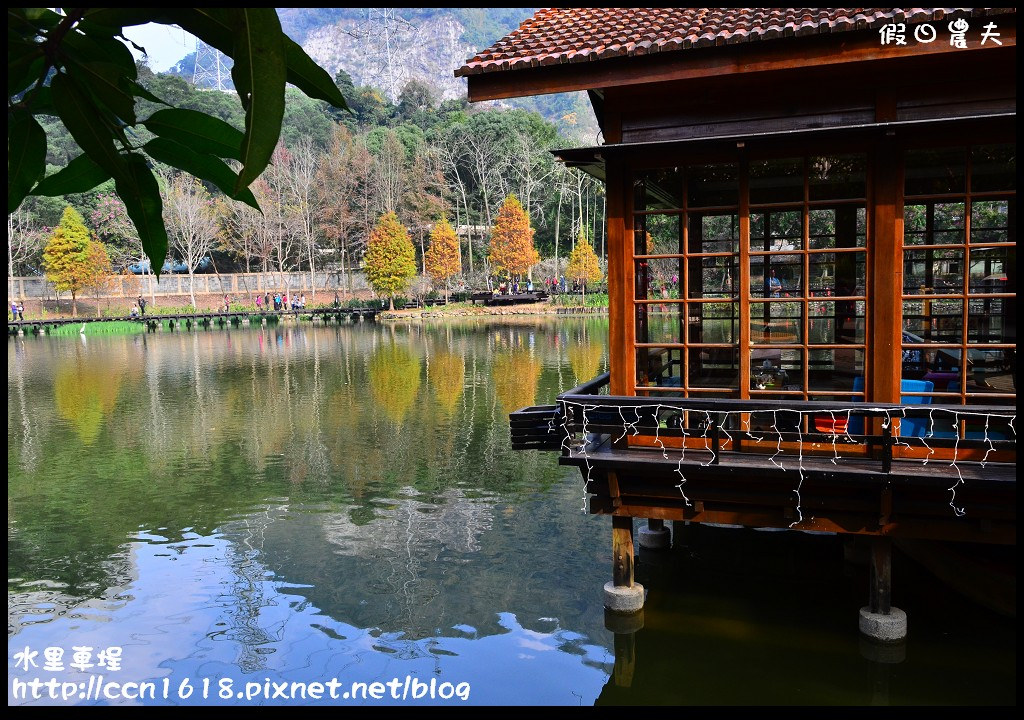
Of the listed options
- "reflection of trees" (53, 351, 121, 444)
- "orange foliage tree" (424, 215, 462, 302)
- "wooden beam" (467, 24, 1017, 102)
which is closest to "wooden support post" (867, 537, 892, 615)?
"wooden beam" (467, 24, 1017, 102)

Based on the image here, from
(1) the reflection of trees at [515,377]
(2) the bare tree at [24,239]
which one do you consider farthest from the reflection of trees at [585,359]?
(2) the bare tree at [24,239]

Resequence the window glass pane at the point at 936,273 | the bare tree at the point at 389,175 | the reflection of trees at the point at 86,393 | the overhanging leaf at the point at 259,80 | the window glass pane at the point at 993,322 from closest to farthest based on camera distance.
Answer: the overhanging leaf at the point at 259,80 < the window glass pane at the point at 993,322 < the window glass pane at the point at 936,273 < the reflection of trees at the point at 86,393 < the bare tree at the point at 389,175

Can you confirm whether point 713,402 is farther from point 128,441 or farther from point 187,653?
point 128,441

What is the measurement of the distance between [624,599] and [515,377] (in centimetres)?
1248

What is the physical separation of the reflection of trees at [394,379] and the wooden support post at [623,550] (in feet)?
26.6

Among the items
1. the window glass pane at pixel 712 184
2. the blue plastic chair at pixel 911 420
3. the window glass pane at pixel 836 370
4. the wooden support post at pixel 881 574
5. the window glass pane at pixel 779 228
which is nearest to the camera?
the wooden support post at pixel 881 574

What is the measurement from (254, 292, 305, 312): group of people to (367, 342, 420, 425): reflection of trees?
18934mm

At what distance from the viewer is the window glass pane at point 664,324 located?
593cm

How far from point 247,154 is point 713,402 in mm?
4599

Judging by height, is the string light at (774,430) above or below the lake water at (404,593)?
above

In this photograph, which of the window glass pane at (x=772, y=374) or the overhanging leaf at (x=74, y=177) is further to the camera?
the window glass pane at (x=772, y=374)

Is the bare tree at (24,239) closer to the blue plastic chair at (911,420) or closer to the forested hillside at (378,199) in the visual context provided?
the forested hillside at (378,199)

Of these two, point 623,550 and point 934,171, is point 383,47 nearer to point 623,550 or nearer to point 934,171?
point 934,171

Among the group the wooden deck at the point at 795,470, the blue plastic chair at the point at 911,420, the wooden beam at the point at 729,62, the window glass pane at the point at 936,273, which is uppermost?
the wooden beam at the point at 729,62
